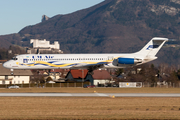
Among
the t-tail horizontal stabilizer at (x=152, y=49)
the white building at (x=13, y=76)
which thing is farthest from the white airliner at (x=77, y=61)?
the white building at (x=13, y=76)

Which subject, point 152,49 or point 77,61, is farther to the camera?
point 152,49

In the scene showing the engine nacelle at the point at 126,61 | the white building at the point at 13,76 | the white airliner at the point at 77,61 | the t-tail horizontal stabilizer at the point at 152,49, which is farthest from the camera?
the white building at the point at 13,76

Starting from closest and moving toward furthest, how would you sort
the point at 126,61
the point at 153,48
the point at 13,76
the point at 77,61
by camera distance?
1. the point at 126,61
2. the point at 77,61
3. the point at 153,48
4. the point at 13,76

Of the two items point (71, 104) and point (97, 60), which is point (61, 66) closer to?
point (97, 60)

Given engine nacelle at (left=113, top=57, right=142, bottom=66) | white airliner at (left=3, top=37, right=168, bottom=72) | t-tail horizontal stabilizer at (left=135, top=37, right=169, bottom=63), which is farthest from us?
t-tail horizontal stabilizer at (left=135, top=37, right=169, bottom=63)

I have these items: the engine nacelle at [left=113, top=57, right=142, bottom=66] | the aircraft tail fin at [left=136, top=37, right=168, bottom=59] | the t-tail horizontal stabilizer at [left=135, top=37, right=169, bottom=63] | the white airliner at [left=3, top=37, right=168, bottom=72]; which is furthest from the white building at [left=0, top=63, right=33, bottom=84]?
the aircraft tail fin at [left=136, top=37, right=168, bottom=59]

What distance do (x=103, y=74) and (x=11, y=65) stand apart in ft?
156

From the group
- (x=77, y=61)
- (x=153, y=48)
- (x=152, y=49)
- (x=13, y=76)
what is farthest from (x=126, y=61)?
(x=13, y=76)

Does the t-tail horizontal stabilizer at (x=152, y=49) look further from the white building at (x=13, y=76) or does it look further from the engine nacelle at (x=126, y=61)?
the white building at (x=13, y=76)

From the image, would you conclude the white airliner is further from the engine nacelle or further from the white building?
the white building

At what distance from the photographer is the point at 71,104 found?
29.6 m

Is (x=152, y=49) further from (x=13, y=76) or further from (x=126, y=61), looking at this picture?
(x=13, y=76)

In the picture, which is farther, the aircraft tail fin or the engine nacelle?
the aircraft tail fin

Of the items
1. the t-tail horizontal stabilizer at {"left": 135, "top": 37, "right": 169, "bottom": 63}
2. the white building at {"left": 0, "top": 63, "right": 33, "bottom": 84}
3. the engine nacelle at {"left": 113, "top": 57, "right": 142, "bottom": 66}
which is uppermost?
the t-tail horizontal stabilizer at {"left": 135, "top": 37, "right": 169, "bottom": 63}
